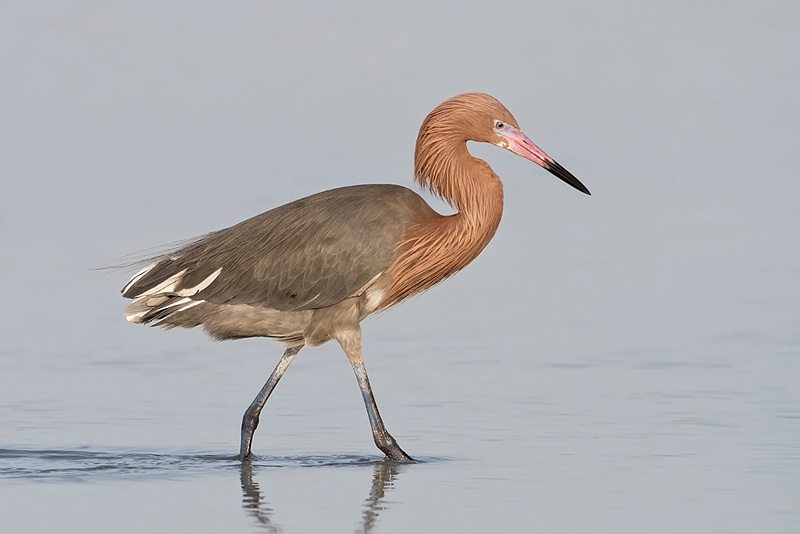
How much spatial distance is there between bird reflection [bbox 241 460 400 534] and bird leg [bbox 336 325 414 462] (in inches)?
3.9

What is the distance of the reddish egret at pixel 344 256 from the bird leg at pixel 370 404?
0.4 inches

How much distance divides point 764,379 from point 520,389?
1648 millimetres

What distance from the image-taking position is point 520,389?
12.2 meters

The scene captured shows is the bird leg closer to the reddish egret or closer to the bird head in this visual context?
the reddish egret

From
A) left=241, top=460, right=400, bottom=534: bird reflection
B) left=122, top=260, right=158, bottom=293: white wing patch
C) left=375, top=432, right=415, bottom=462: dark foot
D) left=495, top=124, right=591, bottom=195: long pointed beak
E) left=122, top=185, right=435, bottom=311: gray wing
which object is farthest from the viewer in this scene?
left=122, top=260, right=158, bottom=293: white wing patch

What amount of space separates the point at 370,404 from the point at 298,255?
1004mm

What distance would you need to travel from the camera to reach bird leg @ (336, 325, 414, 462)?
10383 millimetres

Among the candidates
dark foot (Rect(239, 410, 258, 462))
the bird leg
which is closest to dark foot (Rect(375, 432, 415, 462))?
the bird leg

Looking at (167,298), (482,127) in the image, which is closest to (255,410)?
(167,298)

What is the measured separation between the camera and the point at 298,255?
1109 centimetres

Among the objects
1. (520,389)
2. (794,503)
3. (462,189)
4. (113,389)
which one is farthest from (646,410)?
(113,389)

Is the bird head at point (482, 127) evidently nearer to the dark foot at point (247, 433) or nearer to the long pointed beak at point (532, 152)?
the long pointed beak at point (532, 152)

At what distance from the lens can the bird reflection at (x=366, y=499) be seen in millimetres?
8414

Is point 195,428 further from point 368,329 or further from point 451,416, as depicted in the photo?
point 368,329
